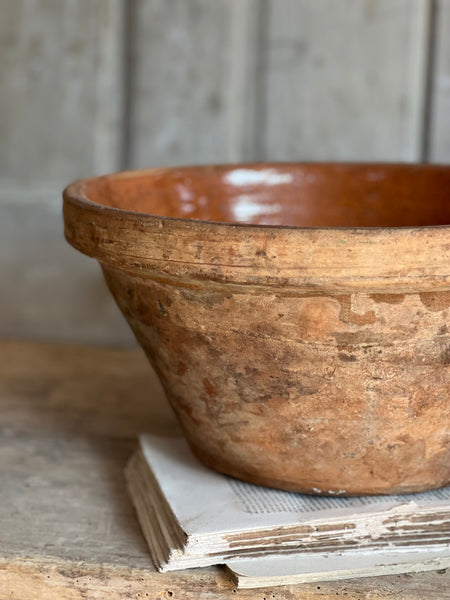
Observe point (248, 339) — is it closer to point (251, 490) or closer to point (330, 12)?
point (251, 490)

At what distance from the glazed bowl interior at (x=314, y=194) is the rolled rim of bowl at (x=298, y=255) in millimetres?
573

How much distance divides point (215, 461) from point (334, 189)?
67 cm

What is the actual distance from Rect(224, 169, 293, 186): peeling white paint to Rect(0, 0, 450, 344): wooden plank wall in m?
0.52

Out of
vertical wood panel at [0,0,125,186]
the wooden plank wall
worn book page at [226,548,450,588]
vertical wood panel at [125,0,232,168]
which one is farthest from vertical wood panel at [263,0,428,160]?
worn book page at [226,548,450,588]

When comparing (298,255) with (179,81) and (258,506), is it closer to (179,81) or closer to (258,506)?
(258,506)

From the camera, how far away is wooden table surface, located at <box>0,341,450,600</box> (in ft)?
3.53

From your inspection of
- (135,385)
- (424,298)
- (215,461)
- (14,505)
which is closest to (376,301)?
(424,298)

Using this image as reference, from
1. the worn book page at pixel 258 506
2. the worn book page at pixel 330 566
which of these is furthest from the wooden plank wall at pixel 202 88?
the worn book page at pixel 330 566

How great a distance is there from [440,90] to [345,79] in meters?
0.24

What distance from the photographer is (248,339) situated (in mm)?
1056

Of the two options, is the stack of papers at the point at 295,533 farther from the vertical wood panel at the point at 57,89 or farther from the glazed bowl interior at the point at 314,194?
the vertical wood panel at the point at 57,89

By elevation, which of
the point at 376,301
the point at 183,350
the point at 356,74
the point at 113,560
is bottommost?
the point at 113,560

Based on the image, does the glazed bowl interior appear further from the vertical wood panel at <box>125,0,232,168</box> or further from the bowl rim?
the vertical wood panel at <box>125,0,232,168</box>

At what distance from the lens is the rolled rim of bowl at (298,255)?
0.92 metres
